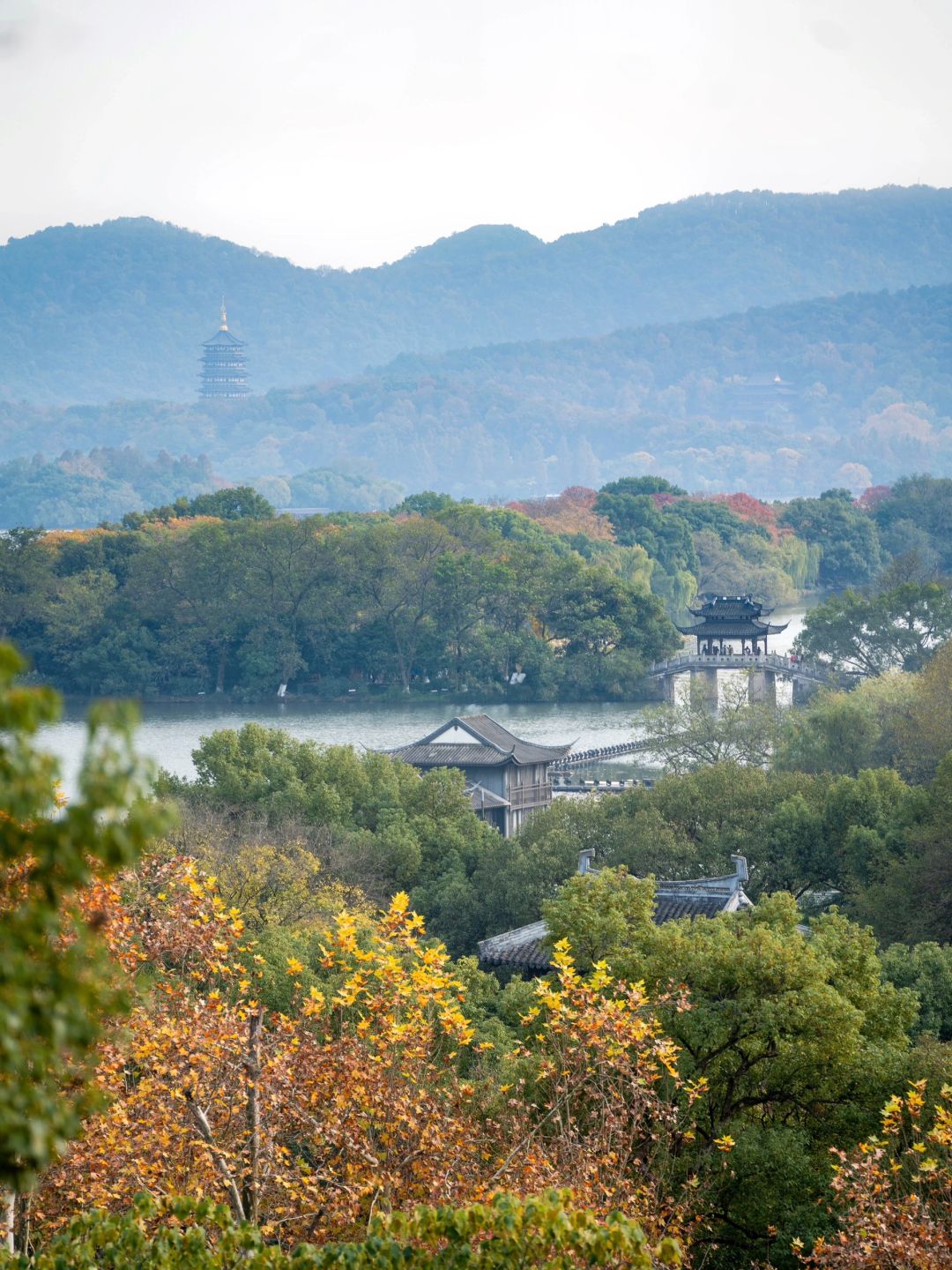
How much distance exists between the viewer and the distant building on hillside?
30.8 meters

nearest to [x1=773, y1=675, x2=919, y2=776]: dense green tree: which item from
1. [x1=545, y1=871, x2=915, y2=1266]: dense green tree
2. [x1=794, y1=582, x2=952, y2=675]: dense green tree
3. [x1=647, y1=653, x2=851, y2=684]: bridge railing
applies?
[x1=647, y1=653, x2=851, y2=684]: bridge railing

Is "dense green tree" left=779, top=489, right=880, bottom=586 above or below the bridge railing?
above

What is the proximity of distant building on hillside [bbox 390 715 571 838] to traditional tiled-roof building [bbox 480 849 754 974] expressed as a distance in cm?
1113

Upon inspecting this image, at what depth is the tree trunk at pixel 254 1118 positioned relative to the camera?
691 cm

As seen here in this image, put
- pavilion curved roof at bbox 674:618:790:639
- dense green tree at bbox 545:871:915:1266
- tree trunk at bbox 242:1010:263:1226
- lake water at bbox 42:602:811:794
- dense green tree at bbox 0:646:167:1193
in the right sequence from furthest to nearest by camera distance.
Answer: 1. pavilion curved roof at bbox 674:618:790:639
2. lake water at bbox 42:602:811:794
3. dense green tree at bbox 545:871:915:1266
4. tree trunk at bbox 242:1010:263:1226
5. dense green tree at bbox 0:646:167:1193

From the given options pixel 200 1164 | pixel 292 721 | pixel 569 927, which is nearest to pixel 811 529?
pixel 292 721

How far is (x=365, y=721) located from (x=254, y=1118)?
43.1 metres

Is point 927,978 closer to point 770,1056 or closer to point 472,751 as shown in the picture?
point 770,1056

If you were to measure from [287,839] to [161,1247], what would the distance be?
17.3 metres

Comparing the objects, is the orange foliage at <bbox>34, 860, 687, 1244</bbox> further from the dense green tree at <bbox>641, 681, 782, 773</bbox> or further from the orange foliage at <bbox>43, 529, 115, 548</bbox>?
the orange foliage at <bbox>43, 529, 115, 548</bbox>

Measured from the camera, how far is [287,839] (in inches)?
904

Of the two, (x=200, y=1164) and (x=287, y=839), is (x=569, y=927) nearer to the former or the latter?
(x=200, y=1164)

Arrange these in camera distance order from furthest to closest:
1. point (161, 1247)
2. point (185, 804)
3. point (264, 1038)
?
point (185, 804) → point (264, 1038) → point (161, 1247)

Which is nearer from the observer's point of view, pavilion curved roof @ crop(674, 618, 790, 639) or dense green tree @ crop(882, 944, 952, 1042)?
dense green tree @ crop(882, 944, 952, 1042)
